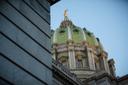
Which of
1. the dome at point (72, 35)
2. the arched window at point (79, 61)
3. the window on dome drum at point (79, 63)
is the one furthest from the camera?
the dome at point (72, 35)

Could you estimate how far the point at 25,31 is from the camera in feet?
19.6

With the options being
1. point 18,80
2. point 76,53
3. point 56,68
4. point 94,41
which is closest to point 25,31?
point 18,80

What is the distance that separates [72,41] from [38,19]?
53.4 meters

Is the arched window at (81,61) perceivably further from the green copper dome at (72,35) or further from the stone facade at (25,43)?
the stone facade at (25,43)

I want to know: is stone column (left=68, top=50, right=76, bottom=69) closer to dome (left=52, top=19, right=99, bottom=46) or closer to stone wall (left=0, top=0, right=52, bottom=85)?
dome (left=52, top=19, right=99, bottom=46)

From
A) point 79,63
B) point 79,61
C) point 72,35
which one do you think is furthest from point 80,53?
point 72,35

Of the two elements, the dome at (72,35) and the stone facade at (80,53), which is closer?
the stone facade at (80,53)

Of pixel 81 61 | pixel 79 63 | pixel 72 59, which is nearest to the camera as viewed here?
pixel 72 59

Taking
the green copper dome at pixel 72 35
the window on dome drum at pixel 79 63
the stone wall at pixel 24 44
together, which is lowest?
the stone wall at pixel 24 44

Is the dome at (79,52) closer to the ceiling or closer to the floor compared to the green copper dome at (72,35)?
closer to the floor

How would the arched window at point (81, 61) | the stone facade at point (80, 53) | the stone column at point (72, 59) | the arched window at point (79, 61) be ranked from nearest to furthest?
the stone column at point (72, 59)
the stone facade at point (80, 53)
the arched window at point (79, 61)
the arched window at point (81, 61)

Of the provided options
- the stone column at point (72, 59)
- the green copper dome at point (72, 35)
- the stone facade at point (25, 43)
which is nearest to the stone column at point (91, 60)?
the stone column at point (72, 59)

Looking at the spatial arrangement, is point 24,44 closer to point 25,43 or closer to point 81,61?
point 25,43

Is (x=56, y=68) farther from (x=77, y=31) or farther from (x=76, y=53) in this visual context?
(x=77, y=31)
